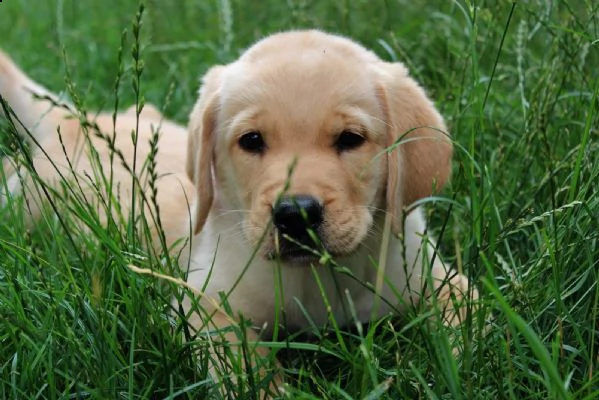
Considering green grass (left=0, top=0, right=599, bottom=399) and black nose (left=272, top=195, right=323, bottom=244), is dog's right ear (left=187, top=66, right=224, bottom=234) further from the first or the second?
black nose (left=272, top=195, right=323, bottom=244)

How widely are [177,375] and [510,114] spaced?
205 cm

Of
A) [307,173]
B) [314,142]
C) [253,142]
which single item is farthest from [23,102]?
[307,173]

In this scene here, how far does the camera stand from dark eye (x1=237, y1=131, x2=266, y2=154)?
2982 millimetres

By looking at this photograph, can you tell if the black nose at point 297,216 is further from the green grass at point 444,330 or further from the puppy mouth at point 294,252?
the green grass at point 444,330

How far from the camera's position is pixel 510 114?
3.96 m

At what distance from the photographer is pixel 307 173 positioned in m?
2.73

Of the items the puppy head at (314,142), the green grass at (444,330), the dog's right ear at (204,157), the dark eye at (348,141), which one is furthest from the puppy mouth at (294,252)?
the dog's right ear at (204,157)

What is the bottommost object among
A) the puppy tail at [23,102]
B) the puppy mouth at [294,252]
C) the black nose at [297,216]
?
the puppy tail at [23,102]

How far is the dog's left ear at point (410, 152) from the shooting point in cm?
302

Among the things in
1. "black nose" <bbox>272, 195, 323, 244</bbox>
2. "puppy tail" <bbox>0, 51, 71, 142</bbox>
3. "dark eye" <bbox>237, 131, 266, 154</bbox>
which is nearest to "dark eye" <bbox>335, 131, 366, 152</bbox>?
"dark eye" <bbox>237, 131, 266, 154</bbox>

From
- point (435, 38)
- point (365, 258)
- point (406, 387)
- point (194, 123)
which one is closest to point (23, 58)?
point (435, 38)

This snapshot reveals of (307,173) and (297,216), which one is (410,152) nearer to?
(307,173)

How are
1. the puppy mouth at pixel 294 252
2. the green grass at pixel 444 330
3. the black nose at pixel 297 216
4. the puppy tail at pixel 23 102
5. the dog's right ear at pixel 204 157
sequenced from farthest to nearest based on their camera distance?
the puppy tail at pixel 23 102, the dog's right ear at pixel 204 157, the puppy mouth at pixel 294 252, the black nose at pixel 297 216, the green grass at pixel 444 330

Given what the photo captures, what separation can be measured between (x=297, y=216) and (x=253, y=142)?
0.52m
